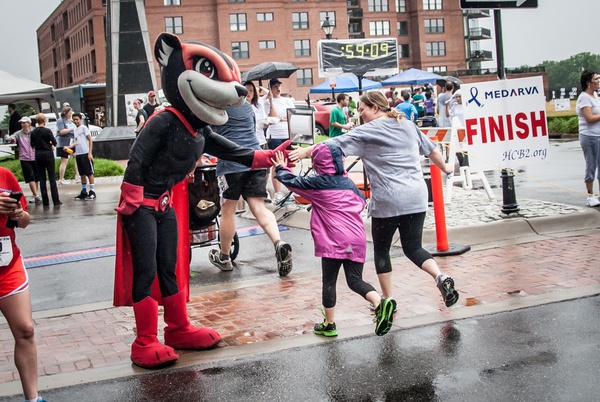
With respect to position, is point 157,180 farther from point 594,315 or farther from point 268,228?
point 594,315

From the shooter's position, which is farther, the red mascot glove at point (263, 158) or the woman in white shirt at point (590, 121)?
the woman in white shirt at point (590, 121)

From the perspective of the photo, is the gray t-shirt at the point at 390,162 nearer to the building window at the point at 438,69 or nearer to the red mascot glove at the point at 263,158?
the red mascot glove at the point at 263,158

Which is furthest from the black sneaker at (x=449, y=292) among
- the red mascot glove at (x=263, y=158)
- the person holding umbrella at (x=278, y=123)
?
the person holding umbrella at (x=278, y=123)

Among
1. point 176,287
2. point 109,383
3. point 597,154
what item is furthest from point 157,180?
point 597,154

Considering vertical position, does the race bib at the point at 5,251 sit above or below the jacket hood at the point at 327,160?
below

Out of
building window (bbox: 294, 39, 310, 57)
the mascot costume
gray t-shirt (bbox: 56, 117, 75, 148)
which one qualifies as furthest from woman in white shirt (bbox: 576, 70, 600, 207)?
building window (bbox: 294, 39, 310, 57)

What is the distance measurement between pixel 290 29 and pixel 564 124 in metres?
54.7

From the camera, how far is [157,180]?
217 inches

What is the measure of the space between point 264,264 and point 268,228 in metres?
0.85

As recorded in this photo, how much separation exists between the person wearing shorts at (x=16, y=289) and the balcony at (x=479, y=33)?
3801 inches

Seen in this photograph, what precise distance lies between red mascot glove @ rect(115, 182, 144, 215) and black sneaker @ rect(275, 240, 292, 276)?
2.60 meters

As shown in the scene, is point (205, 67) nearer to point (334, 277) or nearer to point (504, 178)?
point (334, 277)

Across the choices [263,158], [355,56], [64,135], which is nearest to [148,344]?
[263,158]

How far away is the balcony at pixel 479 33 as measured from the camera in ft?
316
